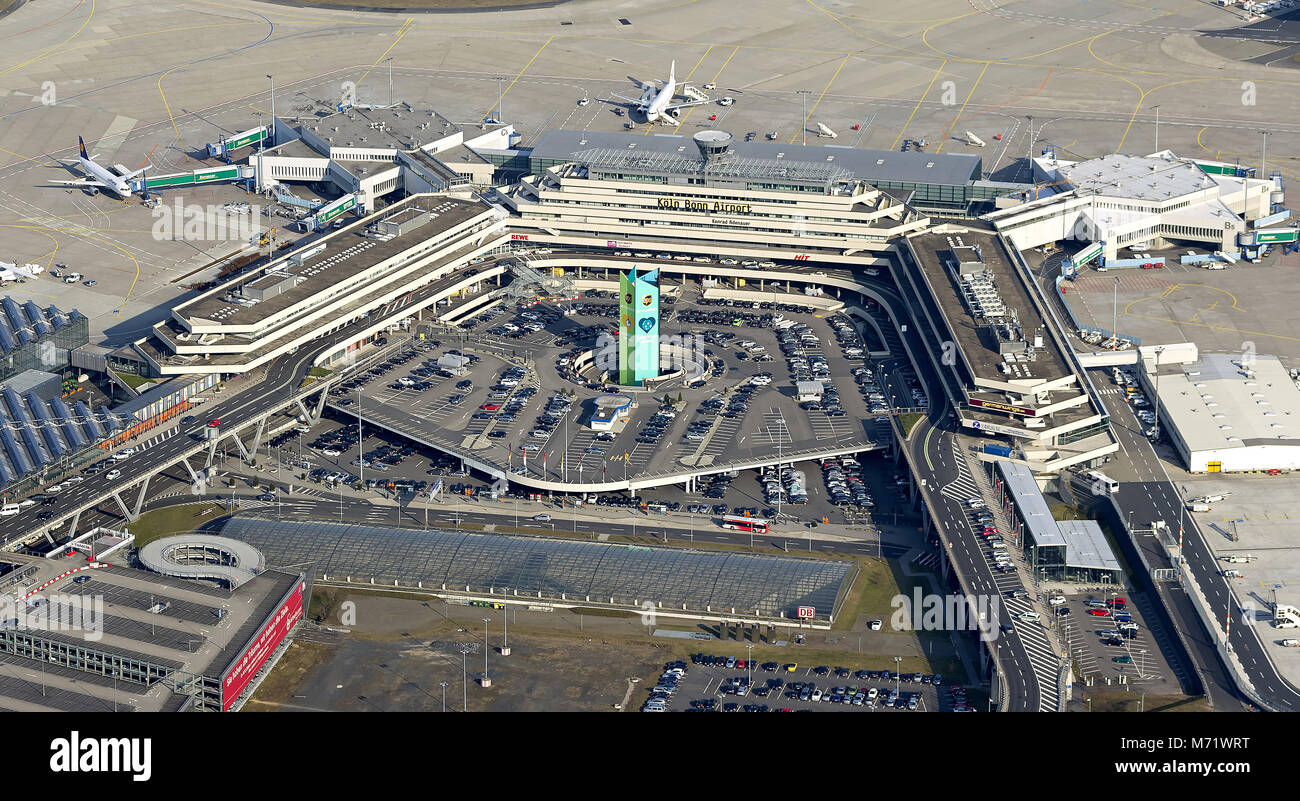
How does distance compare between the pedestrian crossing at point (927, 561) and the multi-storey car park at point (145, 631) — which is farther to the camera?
the pedestrian crossing at point (927, 561)

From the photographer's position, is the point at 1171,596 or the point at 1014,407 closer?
the point at 1171,596

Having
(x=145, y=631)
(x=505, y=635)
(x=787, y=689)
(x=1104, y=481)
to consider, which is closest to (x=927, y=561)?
(x=1104, y=481)

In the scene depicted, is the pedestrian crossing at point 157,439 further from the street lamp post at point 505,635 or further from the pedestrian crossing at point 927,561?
the pedestrian crossing at point 927,561

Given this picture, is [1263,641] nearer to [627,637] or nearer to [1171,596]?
[1171,596]

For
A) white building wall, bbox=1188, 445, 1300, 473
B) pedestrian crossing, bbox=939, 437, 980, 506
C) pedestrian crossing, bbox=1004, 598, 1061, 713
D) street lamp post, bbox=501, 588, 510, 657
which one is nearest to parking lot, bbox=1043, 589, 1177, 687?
pedestrian crossing, bbox=1004, 598, 1061, 713

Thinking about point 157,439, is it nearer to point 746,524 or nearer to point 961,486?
point 746,524

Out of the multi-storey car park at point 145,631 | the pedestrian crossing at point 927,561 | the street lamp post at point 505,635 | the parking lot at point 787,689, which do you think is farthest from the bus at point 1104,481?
the multi-storey car park at point 145,631

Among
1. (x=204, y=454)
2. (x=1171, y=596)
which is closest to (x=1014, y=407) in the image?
(x=1171, y=596)
